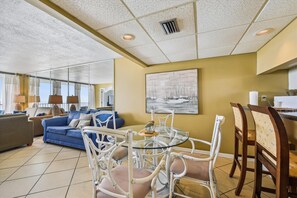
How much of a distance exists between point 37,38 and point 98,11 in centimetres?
201

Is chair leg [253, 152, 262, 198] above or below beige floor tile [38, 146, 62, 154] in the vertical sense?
above

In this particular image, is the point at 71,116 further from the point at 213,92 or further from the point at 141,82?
the point at 213,92

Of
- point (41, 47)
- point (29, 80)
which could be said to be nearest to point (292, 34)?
point (41, 47)

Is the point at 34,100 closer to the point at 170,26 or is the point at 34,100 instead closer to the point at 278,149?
the point at 170,26

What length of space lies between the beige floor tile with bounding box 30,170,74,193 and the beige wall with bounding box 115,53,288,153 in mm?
1936

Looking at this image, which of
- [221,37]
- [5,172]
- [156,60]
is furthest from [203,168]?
[5,172]

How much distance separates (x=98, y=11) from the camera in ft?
5.00

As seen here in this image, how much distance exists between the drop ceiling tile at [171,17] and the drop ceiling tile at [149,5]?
0.07 m

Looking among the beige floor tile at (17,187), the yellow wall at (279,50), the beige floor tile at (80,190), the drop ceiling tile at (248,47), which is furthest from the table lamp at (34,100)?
the yellow wall at (279,50)

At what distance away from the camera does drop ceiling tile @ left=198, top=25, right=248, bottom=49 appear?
197 cm

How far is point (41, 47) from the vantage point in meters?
3.18

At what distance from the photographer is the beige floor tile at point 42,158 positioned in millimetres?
2785

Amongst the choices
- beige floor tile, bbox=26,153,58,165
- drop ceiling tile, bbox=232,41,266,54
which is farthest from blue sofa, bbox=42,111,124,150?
drop ceiling tile, bbox=232,41,266,54

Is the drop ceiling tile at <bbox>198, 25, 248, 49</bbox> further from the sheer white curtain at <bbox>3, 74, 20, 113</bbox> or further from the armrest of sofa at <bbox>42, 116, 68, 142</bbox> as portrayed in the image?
the sheer white curtain at <bbox>3, 74, 20, 113</bbox>
